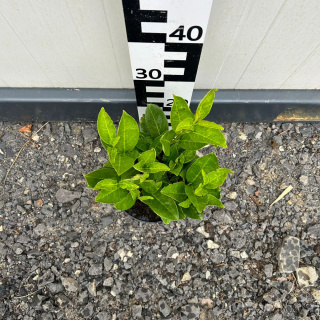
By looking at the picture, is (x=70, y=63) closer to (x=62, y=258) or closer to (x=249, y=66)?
(x=249, y=66)

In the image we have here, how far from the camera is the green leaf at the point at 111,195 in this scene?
1017 mm

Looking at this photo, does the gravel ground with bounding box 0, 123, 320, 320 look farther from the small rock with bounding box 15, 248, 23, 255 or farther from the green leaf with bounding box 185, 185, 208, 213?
the green leaf with bounding box 185, 185, 208, 213

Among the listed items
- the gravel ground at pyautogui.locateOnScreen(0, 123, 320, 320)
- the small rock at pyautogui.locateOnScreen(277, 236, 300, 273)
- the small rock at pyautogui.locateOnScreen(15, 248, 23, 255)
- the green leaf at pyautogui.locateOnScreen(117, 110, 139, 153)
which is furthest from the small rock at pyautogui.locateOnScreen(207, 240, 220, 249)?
the small rock at pyautogui.locateOnScreen(15, 248, 23, 255)

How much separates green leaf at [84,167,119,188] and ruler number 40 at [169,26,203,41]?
22.6 inches

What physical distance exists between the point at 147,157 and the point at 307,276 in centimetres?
121

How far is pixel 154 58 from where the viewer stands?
123cm

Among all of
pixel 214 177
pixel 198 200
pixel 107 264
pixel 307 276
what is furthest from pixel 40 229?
pixel 307 276

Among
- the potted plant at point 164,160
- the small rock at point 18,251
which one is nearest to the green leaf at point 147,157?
the potted plant at point 164,160

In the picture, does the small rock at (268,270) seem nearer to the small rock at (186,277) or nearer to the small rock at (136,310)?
the small rock at (186,277)

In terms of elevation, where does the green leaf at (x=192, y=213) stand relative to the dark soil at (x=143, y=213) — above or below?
above

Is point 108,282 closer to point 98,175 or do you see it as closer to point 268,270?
point 98,175

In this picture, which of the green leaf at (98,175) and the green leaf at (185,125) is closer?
the green leaf at (185,125)

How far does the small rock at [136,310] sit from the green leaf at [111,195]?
0.78m

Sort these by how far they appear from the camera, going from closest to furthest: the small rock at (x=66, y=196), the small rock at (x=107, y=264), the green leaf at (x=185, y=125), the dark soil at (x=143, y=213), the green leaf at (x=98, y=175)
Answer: the green leaf at (x=185, y=125) < the green leaf at (x=98, y=175) < the dark soil at (x=143, y=213) < the small rock at (x=107, y=264) < the small rock at (x=66, y=196)
